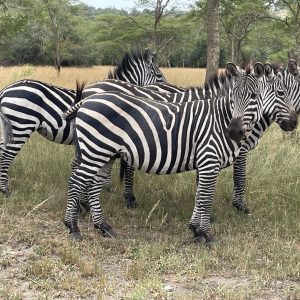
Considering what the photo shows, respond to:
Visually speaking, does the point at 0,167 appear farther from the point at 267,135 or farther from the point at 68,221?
the point at 267,135

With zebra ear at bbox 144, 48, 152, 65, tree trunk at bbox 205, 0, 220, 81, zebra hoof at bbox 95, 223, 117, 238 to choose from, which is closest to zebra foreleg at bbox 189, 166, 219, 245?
zebra hoof at bbox 95, 223, 117, 238

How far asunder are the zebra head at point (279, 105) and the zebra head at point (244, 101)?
45 cm

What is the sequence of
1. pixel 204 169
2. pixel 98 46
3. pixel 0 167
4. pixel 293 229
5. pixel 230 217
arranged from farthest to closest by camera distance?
pixel 98 46 → pixel 0 167 → pixel 230 217 → pixel 293 229 → pixel 204 169

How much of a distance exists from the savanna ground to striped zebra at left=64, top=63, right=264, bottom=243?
0.36 meters

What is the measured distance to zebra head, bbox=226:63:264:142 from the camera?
421 cm

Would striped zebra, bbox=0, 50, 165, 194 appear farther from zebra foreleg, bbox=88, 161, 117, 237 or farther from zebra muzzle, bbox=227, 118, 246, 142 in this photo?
zebra muzzle, bbox=227, 118, 246, 142

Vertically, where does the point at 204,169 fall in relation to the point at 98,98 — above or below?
below

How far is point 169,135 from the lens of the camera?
4.38m

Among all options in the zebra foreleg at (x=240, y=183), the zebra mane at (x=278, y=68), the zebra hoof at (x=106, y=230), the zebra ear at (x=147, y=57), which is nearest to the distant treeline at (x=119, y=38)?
the zebra ear at (x=147, y=57)

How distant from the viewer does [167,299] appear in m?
3.22

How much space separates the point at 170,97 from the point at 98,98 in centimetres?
114

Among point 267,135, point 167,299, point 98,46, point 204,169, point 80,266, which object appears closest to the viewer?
point 167,299

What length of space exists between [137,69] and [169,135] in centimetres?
248

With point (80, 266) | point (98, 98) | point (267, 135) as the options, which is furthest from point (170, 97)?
point (267, 135)
